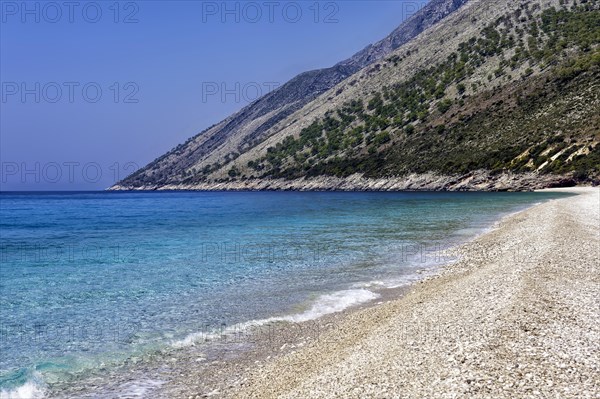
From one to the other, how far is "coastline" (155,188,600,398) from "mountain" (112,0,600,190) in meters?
73.7

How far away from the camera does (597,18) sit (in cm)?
11412

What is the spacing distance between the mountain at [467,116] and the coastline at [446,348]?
73739mm

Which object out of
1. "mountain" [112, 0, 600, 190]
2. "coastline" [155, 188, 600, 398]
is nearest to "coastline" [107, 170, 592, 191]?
"mountain" [112, 0, 600, 190]

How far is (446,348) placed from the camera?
27.4 ft

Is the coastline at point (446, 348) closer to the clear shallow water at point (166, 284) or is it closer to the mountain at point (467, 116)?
the clear shallow water at point (166, 284)

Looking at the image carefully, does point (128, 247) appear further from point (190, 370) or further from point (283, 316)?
point (190, 370)

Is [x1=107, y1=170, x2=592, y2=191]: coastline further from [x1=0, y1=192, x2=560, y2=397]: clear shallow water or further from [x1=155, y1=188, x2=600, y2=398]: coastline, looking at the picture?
[x1=155, y1=188, x2=600, y2=398]: coastline

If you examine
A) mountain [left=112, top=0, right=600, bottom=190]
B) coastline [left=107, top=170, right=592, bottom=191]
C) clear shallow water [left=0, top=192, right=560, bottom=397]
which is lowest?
clear shallow water [left=0, top=192, right=560, bottom=397]

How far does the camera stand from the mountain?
85.5 meters

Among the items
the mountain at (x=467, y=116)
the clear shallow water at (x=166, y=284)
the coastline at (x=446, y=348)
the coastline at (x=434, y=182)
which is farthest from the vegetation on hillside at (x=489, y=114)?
the coastline at (x=446, y=348)

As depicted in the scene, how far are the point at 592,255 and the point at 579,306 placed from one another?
25.6 ft

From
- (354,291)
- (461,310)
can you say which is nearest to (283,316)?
(354,291)

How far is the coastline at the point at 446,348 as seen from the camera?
22.7 ft

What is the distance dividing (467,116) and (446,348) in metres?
111
